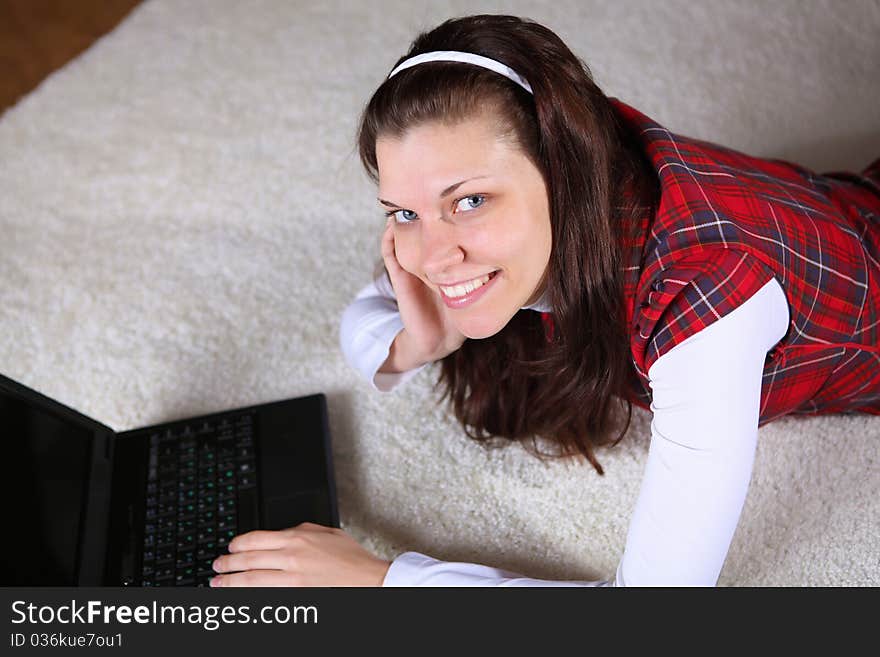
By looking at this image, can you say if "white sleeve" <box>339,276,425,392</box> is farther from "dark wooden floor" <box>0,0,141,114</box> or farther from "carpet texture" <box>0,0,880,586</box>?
"dark wooden floor" <box>0,0,141,114</box>

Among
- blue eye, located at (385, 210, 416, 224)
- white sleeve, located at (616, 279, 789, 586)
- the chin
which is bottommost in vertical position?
white sleeve, located at (616, 279, 789, 586)

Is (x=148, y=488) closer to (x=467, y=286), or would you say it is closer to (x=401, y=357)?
(x=401, y=357)

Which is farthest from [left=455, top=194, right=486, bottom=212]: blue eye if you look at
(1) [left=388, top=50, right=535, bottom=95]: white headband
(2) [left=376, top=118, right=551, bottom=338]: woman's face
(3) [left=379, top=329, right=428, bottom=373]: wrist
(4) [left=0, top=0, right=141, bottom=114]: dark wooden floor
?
(4) [left=0, top=0, right=141, bottom=114]: dark wooden floor

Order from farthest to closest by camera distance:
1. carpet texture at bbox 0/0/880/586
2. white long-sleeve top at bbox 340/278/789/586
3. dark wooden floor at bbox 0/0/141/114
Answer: dark wooden floor at bbox 0/0/141/114
carpet texture at bbox 0/0/880/586
white long-sleeve top at bbox 340/278/789/586

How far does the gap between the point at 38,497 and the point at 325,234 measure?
0.89 m

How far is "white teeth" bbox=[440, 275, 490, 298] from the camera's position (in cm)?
111

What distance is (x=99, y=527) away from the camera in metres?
1.24

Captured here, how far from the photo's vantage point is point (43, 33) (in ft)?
8.72

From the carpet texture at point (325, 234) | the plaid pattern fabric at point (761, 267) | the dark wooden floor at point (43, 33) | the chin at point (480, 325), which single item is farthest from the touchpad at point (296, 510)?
the dark wooden floor at point (43, 33)

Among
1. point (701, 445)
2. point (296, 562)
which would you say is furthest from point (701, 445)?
point (296, 562)

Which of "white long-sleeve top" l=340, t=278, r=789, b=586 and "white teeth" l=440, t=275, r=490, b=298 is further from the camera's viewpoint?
"white teeth" l=440, t=275, r=490, b=298

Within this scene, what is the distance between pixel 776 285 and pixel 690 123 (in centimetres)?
100

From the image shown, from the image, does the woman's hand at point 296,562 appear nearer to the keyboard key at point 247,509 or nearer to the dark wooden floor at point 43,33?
the keyboard key at point 247,509

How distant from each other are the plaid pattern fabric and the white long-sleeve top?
0.02 m
